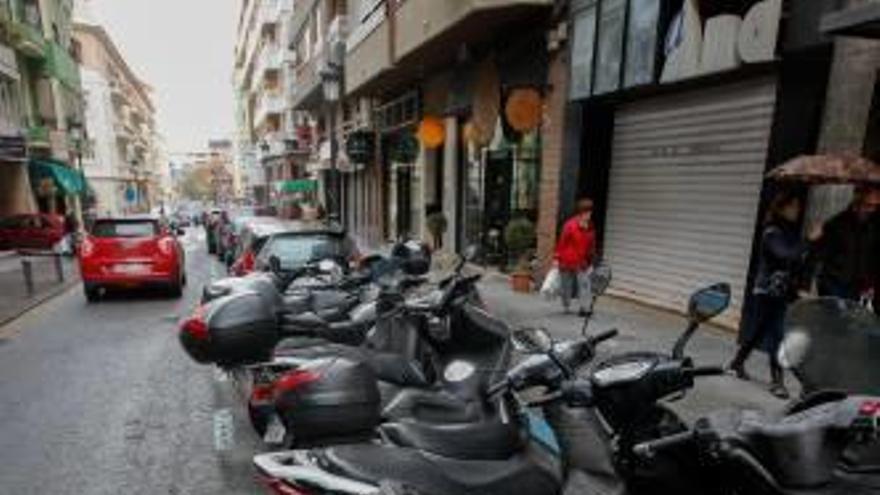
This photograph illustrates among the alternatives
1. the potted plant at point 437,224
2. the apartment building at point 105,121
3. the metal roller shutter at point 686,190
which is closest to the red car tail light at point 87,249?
the potted plant at point 437,224

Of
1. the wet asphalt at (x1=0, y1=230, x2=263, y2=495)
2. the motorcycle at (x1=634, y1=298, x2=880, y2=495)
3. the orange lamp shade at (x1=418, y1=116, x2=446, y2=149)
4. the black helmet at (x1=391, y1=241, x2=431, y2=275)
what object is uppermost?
the orange lamp shade at (x1=418, y1=116, x2=446, y2=149)

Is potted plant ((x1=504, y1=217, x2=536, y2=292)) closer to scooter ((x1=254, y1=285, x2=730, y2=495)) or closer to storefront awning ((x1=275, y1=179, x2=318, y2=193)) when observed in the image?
scooter ((x1=254, y1=285, x2=730, y2=495))

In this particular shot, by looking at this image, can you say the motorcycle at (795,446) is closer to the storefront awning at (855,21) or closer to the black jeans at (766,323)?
the storefront awning at (855,21)

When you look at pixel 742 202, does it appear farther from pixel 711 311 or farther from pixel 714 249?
pixel 711 311

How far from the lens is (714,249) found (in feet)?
29.9

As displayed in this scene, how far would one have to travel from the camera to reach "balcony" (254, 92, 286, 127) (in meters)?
50.8

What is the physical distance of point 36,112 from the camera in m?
30.1

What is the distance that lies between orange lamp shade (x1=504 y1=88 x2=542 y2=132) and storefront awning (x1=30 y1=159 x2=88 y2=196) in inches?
985

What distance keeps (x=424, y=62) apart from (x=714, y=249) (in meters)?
9.80

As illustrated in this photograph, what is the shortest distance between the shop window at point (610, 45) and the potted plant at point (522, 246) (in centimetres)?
293

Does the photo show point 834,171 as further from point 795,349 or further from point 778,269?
point 795,349

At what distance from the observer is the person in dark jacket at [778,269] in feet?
20.4

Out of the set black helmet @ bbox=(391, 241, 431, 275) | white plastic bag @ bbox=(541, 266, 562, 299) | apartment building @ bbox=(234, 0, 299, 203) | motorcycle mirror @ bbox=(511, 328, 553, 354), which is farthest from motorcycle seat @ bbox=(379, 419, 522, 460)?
apartment building @ bbox=(234, 0, 299, 203)

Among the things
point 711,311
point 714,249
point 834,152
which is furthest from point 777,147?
point 711,311
